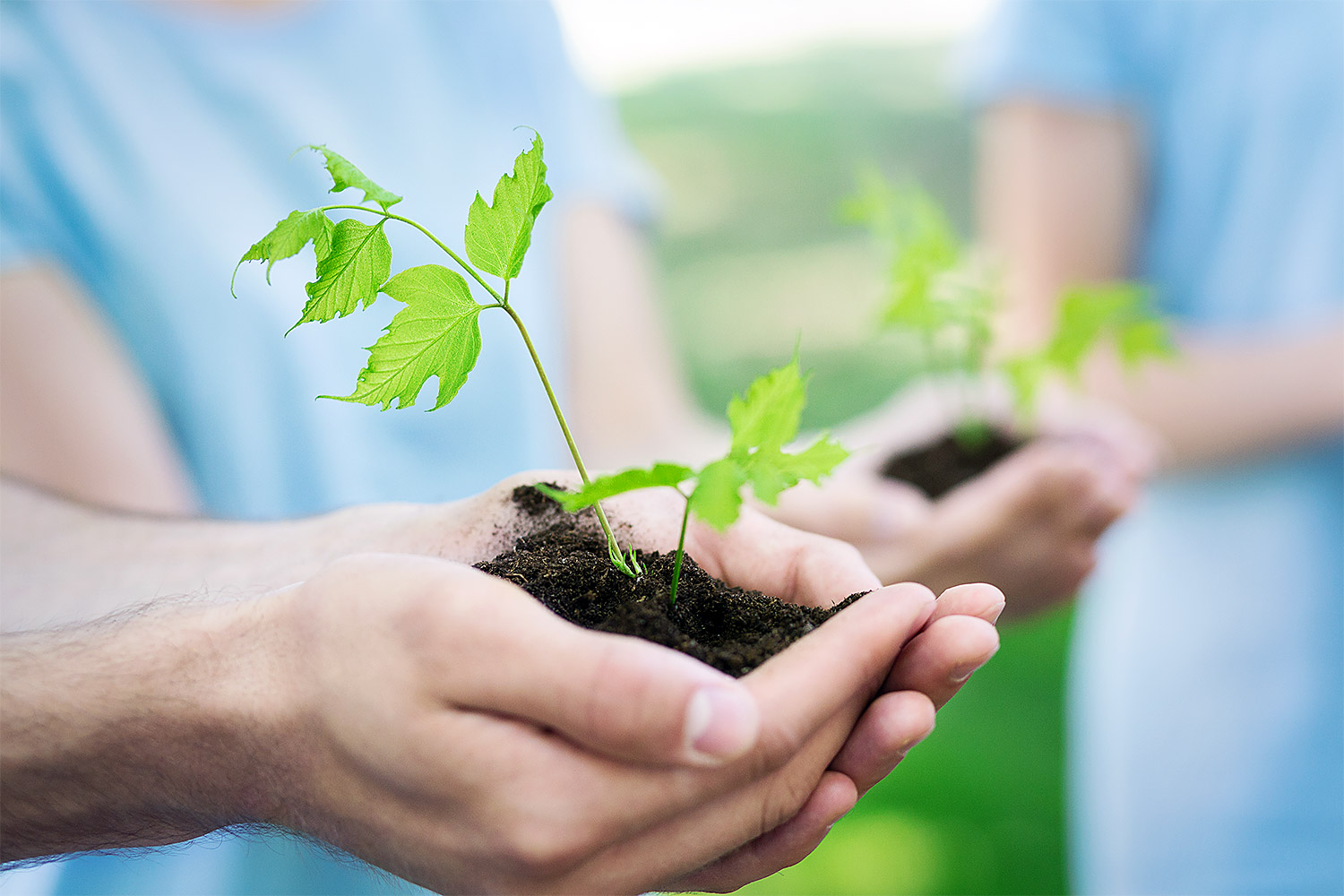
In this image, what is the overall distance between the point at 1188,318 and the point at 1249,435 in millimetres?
415

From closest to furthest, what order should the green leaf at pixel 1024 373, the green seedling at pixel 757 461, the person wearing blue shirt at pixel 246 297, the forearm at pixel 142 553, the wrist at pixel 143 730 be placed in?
1. the green seedling at pixel 757 461
2. the wrist at pixel 143 730
3. the forearm at pixel 142 553
4. the person wearing blue shirt at pixel 246 297
5. the green leaf at pixel 1024 373

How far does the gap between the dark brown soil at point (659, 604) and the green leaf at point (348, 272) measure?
0.35 meters

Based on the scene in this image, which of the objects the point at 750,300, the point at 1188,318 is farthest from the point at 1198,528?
the point at 750,300

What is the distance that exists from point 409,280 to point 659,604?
457 millimetres

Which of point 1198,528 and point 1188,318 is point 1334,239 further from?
point 1198,528

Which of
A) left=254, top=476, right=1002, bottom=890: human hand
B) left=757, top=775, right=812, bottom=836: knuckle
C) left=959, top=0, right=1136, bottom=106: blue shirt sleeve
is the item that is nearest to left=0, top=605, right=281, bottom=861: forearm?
left=254, top=476, right=1002, bottom=890: human hand

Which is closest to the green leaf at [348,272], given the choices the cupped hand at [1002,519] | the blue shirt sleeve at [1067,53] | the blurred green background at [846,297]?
the cupped hand at [1002,519]

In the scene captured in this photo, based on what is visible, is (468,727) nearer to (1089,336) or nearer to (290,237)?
(290,237)

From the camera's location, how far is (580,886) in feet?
3.14

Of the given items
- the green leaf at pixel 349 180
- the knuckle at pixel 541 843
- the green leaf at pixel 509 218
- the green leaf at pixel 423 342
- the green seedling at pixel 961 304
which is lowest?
the knuckle at pixel 541 843

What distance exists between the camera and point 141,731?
3.50 ft

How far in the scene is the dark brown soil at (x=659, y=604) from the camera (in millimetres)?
1025

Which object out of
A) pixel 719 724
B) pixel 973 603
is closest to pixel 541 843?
pixel 719 724

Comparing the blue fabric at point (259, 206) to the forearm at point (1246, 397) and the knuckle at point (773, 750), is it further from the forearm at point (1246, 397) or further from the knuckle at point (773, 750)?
the forearm at point (1246, 397)
